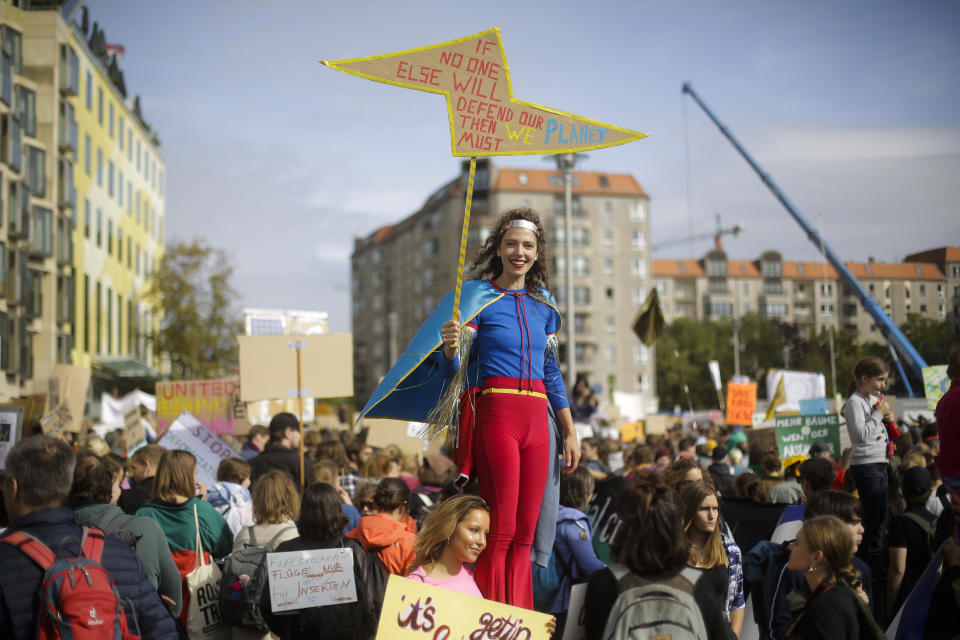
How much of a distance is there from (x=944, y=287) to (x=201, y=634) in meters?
10.1

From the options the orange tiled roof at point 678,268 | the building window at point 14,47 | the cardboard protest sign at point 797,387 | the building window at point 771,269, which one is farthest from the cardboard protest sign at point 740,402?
the building window at point 771,269

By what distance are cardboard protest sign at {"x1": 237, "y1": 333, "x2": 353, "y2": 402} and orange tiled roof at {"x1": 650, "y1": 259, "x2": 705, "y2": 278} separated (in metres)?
120

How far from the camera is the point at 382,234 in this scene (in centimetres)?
12062

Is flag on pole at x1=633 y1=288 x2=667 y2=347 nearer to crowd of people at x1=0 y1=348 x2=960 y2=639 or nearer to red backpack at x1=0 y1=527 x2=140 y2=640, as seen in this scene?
crowd of people at x1=0 y1=348 x2=960 y2=639

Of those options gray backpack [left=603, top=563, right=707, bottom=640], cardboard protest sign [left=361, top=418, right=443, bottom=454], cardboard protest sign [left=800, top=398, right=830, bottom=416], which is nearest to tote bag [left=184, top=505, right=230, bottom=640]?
gray backpack [left=603, top=563, right=707, bottom=640]

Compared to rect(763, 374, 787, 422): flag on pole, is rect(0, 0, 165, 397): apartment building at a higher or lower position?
higher

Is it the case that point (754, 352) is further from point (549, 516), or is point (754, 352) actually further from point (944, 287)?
point (549, 516)

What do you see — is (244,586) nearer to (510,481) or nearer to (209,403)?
(510,481)

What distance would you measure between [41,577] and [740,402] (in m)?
17.5

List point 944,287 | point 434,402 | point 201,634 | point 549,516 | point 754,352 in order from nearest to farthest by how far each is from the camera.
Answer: point 549,516 → point 434,402 → point 201,634 → point 944,287 → point 754,352

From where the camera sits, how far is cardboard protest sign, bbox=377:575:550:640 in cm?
409

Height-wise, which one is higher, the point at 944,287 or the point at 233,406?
the point at 944,287

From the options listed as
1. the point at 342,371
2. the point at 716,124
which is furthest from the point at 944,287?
the point at 716,124

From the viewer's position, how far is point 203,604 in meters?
6.15
